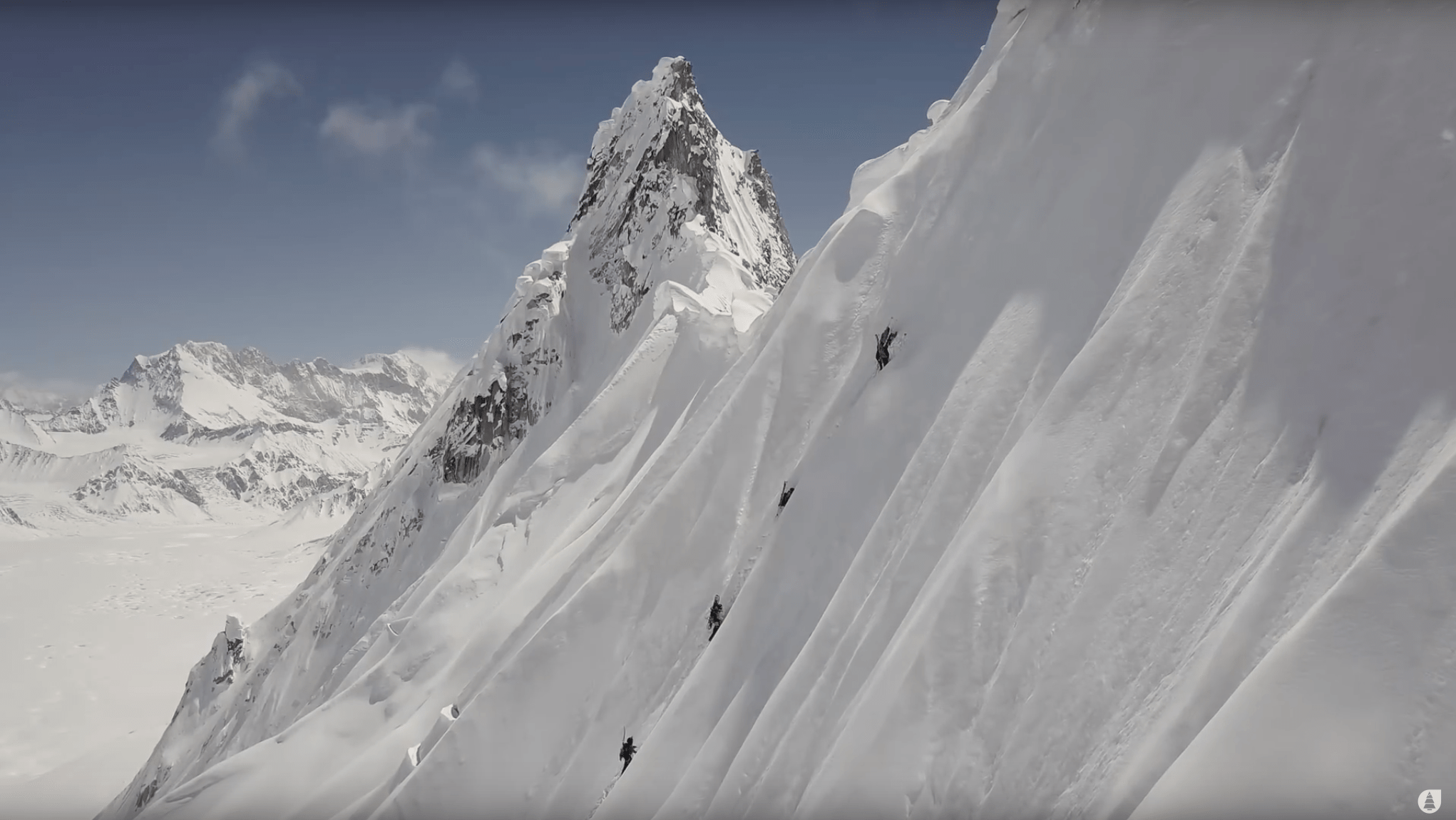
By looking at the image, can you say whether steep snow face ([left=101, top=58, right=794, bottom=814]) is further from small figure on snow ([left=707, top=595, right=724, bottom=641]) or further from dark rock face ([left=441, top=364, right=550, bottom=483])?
small figure on snow ([left=707, top=595, right=724, bottom=641])

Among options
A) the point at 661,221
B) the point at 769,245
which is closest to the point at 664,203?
the point at 661,221

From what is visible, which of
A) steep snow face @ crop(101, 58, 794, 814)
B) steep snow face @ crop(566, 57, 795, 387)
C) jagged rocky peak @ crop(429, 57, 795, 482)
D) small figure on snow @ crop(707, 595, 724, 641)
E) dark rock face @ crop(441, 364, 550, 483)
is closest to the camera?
small figure on snow @ crop(707, 595, 724, 641)

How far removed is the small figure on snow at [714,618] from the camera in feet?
60.1

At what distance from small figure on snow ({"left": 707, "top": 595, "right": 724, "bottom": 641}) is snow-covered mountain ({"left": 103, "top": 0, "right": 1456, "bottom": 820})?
0.32 m

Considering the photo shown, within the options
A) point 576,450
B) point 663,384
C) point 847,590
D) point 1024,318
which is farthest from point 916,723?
point 576,450

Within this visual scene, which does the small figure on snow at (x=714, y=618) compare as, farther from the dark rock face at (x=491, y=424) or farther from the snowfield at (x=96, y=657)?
the snowfield at (x=96, y=657)

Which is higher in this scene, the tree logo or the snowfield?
the tree logo

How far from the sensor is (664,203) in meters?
43.0

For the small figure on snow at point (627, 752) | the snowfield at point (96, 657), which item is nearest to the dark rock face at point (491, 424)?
the small figure on snow at point (627, 752)

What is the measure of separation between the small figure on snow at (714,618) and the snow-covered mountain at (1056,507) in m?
0.32

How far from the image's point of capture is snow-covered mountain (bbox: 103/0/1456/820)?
26.7 ft

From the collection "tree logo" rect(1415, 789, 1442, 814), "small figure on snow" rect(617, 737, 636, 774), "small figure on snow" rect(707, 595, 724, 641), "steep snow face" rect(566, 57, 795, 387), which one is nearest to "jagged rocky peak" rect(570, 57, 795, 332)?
"steep snow face" rect(566, 57, 795, 387)

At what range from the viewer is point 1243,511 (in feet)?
32.1

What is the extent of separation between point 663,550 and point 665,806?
7.82 meters
